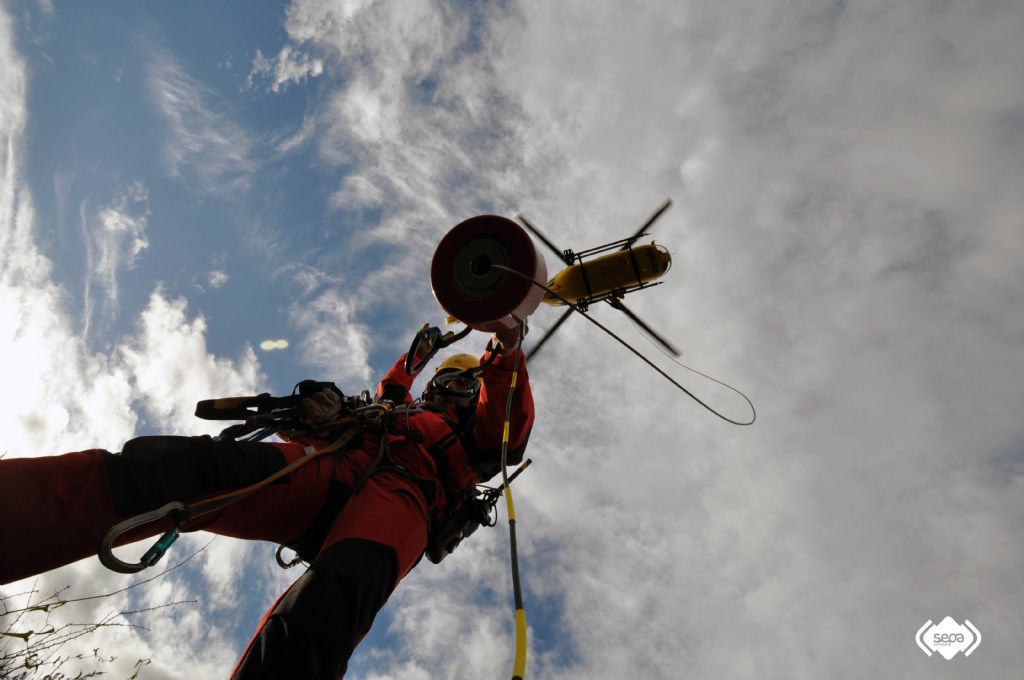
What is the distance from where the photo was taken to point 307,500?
15.5 feet

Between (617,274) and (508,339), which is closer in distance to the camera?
(508,339)

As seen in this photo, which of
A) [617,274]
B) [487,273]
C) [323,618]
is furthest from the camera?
[617,274]

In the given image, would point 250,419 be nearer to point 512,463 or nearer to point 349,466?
point 349,466

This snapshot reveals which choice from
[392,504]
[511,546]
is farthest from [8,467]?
[511,546]

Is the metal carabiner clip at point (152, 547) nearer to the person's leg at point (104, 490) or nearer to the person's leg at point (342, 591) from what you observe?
the person's leg at point (104, 490)

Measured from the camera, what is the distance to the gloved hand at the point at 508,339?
5517mm

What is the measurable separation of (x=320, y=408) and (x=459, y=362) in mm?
3307

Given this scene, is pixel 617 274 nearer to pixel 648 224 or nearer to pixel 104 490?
pixel 648 224

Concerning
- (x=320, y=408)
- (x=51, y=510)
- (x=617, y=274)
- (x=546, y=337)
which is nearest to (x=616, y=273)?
(x=617, y=274)

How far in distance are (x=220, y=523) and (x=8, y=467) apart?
1570 millimetres

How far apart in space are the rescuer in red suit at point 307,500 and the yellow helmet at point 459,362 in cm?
191

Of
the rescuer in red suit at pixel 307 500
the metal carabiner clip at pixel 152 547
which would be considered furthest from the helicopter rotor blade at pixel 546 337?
the metal carabiner clip at pixel 152 547

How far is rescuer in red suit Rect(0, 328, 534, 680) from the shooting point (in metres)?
3.15

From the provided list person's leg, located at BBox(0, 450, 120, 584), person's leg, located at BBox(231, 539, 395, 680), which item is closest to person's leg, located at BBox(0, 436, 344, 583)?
person's leg, located at BBox(0, 450, 120, 584)
